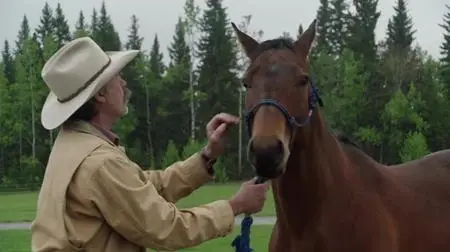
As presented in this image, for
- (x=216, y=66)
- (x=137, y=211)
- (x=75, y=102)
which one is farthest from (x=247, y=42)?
(x=216, y=66)

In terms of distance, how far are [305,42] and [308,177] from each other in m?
0.86

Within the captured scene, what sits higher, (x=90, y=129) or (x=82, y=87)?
(x=82, y=87)

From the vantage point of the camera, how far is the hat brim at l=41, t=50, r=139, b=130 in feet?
11.6

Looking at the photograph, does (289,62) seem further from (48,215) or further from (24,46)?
(24,46)

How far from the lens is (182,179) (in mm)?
4609

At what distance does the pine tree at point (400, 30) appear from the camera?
6806 centimetres

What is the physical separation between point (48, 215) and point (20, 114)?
6255 centimetres

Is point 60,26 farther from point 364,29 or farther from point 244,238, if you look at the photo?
point 244,238

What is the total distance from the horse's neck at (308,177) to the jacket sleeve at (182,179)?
1.65 ft

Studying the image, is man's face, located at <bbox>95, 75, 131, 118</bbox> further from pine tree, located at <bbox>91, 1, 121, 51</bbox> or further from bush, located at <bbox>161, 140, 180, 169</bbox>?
pine tree, located at <bbox>91, 1, 121, 51</bbox>

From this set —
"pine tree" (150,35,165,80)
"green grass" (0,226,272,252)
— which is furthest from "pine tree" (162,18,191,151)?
"green grass" (0,226,272,252)

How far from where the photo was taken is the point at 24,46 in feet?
209

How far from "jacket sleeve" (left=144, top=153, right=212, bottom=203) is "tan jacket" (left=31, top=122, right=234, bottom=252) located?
94cm

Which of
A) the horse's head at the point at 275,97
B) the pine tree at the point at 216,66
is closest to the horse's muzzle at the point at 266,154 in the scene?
the horse's head at the point at 275,97
